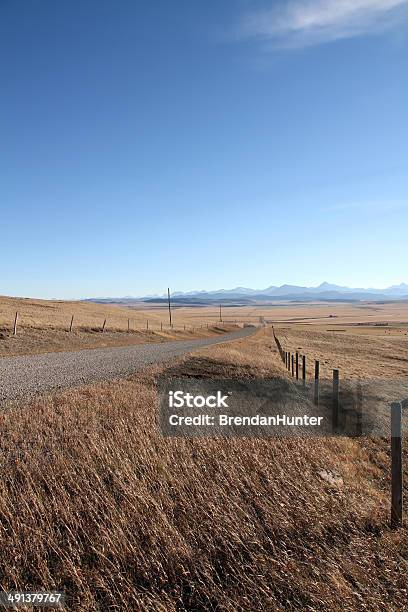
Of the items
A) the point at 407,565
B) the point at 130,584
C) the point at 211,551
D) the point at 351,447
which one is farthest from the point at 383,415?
the point at 130,584

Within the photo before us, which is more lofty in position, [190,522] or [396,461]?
[396,461]

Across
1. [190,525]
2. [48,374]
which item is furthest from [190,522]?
[48,374]

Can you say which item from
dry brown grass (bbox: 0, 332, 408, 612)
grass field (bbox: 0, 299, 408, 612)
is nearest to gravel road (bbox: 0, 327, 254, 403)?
grass field (bbox: 0, 299, 408, 612)

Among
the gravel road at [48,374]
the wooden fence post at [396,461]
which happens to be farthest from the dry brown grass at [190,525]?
the gravel road at [48,374]

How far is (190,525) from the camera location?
494cm

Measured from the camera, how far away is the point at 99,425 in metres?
8.10

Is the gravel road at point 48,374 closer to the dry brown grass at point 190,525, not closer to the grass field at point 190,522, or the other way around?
the grass field at point 190,522

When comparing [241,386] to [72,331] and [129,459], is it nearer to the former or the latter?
[129,459]

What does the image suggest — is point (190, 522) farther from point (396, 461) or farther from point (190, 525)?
point (396, 461)

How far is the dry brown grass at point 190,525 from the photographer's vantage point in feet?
13.1

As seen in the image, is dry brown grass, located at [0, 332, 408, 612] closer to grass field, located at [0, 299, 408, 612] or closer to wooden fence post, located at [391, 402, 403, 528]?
grass field, located at [0, 299, 408, 612]

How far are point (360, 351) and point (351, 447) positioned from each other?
126ft

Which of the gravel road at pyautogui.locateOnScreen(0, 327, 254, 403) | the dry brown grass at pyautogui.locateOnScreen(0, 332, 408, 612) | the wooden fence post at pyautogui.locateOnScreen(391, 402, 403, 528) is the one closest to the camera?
the dry brown grass at pyautogui.locateOnScreen(0, 332, 408, 612)

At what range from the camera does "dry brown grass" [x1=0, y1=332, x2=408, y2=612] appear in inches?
157
